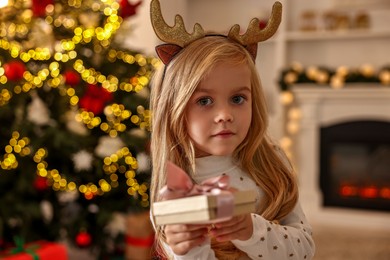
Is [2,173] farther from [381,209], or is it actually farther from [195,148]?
[381,209]

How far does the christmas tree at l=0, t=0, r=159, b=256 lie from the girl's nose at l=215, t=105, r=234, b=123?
5.50 feet

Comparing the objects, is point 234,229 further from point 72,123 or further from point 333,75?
point 333,75

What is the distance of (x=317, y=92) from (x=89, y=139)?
243 centimetres

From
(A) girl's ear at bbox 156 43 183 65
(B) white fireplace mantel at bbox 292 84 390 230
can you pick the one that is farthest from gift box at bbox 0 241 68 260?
(B) white fireplace mantel at bbox 292 84 390 230

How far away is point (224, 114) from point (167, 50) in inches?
5.5

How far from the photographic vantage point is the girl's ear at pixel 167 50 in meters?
0.79

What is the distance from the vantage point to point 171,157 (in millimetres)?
799

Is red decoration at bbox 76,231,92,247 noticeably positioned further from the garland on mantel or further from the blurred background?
the garland on mantel

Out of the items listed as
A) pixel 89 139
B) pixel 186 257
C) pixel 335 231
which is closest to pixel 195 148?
pixel 186 257

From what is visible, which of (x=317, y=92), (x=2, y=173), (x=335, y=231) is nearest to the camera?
(x=2, y=173)

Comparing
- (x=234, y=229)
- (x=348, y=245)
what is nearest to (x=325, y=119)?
(x=348, y=245)

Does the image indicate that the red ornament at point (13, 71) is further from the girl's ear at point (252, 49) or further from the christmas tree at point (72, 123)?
the girl's ear at point (252, 49)

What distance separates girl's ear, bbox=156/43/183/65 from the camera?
786 millimetres

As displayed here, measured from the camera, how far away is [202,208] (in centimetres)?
60
